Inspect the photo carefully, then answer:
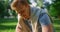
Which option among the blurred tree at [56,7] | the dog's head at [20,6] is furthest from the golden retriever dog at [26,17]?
the blurred tree at [56,7]

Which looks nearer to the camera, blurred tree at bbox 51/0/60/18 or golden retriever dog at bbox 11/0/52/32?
golden retriever dog at bbox 11/0/52/32

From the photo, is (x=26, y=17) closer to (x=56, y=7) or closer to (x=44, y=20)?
(x=44, y=20)

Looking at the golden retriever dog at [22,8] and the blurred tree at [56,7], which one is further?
the blurred tree at [56,7]

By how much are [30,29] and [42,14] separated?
33 cm

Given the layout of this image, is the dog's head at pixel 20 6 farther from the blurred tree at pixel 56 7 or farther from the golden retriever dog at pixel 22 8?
the blurred tree at pixel 56 7

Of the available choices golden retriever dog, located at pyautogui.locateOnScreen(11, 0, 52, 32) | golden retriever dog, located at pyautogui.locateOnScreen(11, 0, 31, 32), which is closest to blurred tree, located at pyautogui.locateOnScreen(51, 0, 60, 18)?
golden retriever dog, located at pyautogui.locateOnScreen(11, 0, 52, 32)

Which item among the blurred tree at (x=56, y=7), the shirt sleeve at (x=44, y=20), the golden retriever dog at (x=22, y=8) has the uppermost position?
the blurred tree at (x=56, y=7)

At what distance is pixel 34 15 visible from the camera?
2.45 metres

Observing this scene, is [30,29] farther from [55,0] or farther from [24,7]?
[55,0]

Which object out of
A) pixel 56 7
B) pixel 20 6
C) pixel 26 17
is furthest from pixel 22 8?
pixel 56 7

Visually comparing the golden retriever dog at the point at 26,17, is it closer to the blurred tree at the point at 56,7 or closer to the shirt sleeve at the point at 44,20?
the shirt sleeve at the point at 44,20

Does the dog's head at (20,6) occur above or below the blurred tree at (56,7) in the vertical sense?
below

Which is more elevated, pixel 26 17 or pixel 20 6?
pixel 20 6

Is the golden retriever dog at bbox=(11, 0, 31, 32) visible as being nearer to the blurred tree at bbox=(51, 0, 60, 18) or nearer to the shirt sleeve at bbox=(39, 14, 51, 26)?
the shirt sleeve at bbox=(39, 14, 51, 26)
